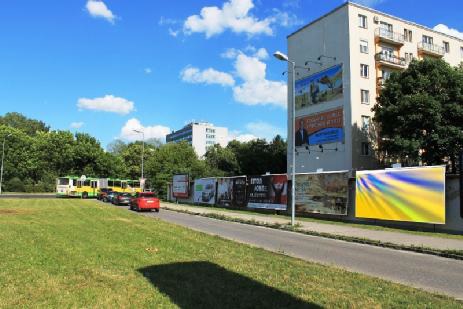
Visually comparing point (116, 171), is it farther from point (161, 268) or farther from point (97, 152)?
point (161, 268)

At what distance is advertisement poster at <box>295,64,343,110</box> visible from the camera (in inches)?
1909

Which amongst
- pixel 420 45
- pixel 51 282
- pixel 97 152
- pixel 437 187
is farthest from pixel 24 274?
pixel 97 152

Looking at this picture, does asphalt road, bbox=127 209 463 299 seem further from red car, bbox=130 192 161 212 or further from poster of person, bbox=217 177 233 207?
poster of person, bbox=217 177 233 207

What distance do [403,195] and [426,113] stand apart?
66.2 feet

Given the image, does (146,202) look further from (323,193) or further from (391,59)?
(391,59)

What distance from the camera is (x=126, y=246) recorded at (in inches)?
472

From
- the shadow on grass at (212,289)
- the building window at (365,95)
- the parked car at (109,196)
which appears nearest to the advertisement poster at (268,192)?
the building window at (365,95)

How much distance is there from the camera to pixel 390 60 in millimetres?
49875

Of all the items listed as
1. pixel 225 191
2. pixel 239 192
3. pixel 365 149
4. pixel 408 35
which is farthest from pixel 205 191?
pixel 408 35

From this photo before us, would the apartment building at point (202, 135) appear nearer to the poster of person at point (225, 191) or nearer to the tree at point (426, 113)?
the poster of person at point (225, 191)

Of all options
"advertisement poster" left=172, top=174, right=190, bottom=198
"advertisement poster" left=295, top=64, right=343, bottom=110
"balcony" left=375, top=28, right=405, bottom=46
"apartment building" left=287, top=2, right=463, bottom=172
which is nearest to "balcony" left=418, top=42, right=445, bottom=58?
"apartment building" left=287, top=2, right=463, bottom=172

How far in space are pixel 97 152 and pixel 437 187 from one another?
221 ft

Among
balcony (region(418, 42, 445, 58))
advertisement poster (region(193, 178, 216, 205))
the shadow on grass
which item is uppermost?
balcony (region(418, 42, 445, 58))

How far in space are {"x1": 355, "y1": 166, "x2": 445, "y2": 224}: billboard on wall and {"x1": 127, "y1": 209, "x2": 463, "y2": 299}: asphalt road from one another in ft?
17.5
